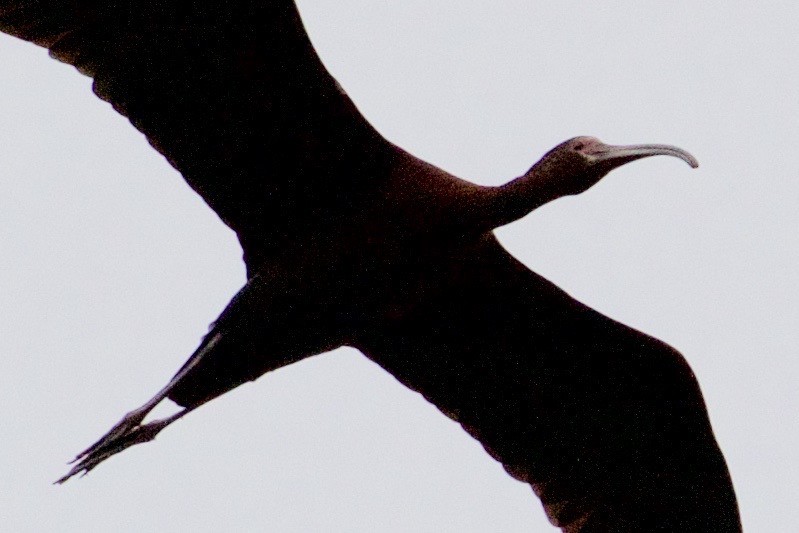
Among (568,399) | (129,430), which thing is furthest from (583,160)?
(129,430)

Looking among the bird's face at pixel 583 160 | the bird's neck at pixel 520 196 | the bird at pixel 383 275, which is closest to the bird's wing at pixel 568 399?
the bird at pixel 383 275

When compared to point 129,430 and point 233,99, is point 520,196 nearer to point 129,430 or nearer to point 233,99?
point 233,99

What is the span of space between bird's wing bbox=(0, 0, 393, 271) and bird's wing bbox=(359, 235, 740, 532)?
0.71m

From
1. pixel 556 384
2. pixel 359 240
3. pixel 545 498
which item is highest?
pixel 359 240

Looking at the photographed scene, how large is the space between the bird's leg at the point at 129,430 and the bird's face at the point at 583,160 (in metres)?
1.65

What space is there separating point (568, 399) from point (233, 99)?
7.16 feet

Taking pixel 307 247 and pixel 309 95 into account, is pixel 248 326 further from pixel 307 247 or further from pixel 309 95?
pixel 309 95

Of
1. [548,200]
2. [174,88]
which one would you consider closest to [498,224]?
[548,200]

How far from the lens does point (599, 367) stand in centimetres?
848

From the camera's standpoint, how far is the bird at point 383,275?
764cm

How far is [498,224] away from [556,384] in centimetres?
118

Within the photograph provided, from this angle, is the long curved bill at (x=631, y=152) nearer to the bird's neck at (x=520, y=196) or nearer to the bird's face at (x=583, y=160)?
the bird's face at (x=583, y=160)

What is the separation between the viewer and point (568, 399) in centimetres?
866

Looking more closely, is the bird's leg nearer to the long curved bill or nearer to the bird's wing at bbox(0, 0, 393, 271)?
the bird's wing at bbox(0, 0, 393, 271)
